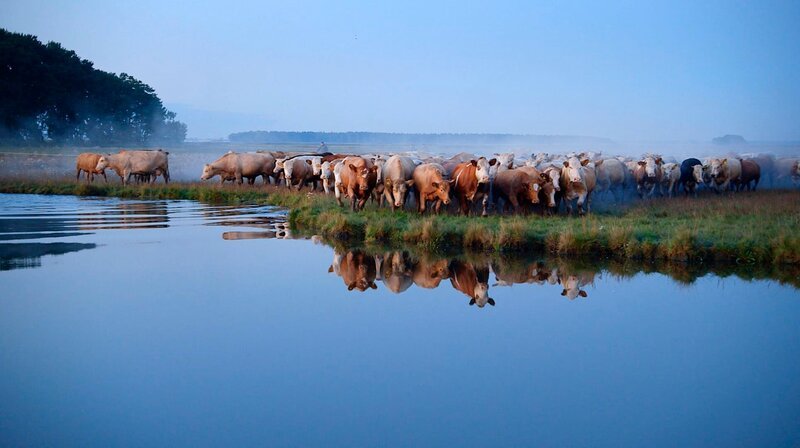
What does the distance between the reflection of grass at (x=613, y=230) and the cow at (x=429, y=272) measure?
4.46ft

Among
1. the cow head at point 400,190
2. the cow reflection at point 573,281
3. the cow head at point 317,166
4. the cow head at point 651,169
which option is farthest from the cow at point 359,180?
the cow head at point 651,169

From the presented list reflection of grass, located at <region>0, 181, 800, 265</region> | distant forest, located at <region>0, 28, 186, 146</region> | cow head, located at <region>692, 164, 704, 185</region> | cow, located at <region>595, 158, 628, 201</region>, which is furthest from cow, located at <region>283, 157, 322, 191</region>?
distant forest, located at <region>0, 28, 186, 146</region>

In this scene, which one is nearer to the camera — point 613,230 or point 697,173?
point 613,230

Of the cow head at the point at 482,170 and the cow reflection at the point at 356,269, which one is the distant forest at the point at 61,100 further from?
the cow reflection at the point at 356,269

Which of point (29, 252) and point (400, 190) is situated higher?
point (400, 190)

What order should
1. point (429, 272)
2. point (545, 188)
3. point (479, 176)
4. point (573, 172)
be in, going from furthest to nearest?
point (573, 172), point (545, 188), point (479, 176), point (429, 272)

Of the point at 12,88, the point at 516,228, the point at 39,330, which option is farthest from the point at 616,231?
the point at 12,88

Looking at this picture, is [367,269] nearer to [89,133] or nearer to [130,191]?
[130,191]

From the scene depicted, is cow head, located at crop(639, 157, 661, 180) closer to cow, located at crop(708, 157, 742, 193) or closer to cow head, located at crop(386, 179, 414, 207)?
cow, located at crop(708, 157, 742, 193)

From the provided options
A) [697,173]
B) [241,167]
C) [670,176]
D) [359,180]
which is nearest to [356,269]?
[359,180]

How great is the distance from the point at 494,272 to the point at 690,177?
1802cm

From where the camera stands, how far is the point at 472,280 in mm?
13422

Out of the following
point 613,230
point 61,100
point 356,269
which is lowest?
point 356,269

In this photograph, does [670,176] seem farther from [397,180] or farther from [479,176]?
[397,180]
